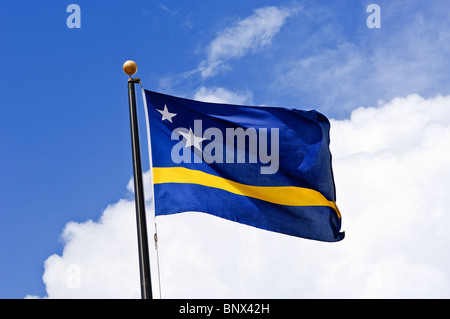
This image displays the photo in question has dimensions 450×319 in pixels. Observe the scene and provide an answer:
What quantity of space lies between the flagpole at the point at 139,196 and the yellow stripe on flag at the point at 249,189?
4.11ft

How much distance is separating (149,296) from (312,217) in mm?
4891

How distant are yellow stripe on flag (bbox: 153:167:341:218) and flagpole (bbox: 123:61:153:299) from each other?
49.3 inches

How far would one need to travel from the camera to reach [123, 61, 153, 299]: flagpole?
30.3 ft

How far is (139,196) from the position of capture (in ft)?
32.5

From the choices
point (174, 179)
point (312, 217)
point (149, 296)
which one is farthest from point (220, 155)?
point (149, 296)

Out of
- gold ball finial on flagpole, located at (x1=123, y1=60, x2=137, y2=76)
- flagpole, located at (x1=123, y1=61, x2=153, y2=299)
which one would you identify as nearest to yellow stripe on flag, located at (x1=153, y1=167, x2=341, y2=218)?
flagpole, located at (x1=123, y1=61, x2=153, y2=299)

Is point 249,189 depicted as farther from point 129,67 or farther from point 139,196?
point 129,67

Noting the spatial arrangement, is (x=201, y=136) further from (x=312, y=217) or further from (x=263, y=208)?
(x=312, y=217)

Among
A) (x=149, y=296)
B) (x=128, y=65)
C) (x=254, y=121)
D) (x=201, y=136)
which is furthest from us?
(x=254, y=121)

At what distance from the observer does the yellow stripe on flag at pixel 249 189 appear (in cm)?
1155

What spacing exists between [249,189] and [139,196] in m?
3.17

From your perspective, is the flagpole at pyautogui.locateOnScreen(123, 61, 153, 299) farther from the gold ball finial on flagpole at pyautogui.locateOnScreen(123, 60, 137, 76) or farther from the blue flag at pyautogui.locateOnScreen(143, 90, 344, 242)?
the blue flag at pyautogui.locateOnScreen(143, 90, 344, 242)

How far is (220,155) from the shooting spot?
1248 cm

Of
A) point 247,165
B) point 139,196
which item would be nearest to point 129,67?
point 139,196
